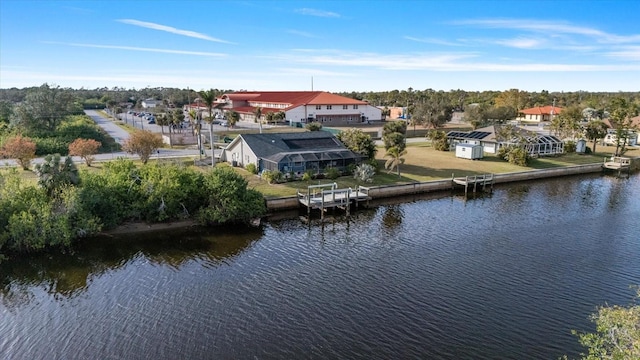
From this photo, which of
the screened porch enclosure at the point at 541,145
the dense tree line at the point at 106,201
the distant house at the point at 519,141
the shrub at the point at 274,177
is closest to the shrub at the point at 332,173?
the shrub at the point at 274,177

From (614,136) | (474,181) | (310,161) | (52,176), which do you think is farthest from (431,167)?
(614,136)

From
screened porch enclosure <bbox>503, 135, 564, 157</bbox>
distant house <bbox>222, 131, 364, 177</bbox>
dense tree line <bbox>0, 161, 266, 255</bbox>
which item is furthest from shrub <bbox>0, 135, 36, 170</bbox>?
screened porch enclosure <bbox>503, 135, 564, 157</bbox>

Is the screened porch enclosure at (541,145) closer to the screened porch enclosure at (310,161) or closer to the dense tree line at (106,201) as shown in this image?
the screened porch enclosure at (310,161)

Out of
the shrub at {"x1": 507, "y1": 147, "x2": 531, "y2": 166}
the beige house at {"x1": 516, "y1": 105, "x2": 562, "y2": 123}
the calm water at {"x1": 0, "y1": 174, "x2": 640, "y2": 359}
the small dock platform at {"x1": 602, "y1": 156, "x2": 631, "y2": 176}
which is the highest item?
the beige house at {"x1": 516, "y1": 105, "x2": 562, "y2": 123}

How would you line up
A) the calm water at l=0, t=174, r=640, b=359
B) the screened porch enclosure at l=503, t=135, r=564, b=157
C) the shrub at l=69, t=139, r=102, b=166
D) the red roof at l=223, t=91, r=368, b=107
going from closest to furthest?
the calm water at l=0, t=174, r=640, b=359
the shrub at l=69, t=139, r=102, b=166
the screened porch enclosure at l=503, t=135, r=564, b=157
the red roof at l=223, t=91, r=368, b=107

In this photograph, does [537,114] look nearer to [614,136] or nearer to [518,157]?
[614,136]

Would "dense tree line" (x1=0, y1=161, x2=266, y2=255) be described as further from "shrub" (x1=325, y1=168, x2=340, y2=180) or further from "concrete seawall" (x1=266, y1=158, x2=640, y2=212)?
"shrub" (x1=325, y1=168, x2=340, y2=180)

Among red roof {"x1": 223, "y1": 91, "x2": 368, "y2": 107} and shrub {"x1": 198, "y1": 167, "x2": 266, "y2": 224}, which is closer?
shrub {"x1": 198, "y1": 167, "x2": 266, "y2": 224}
